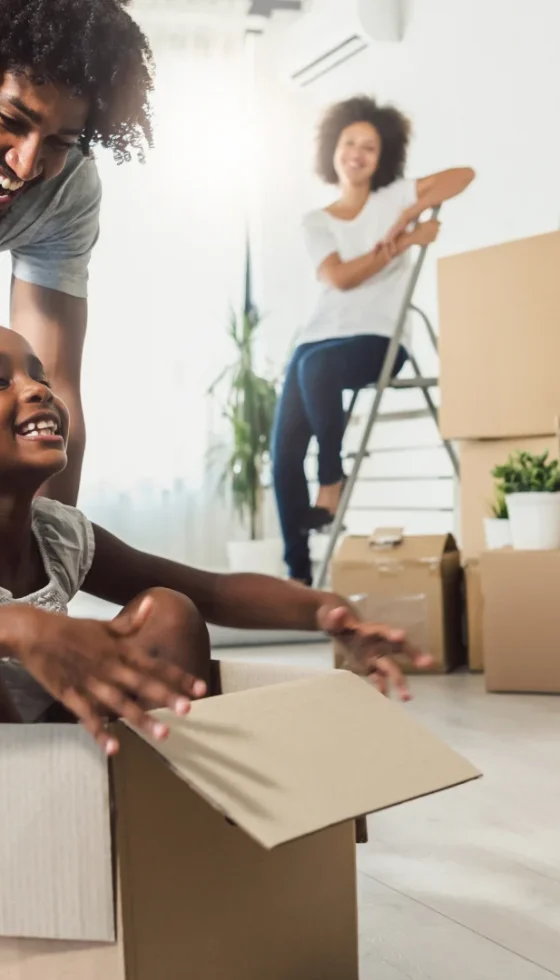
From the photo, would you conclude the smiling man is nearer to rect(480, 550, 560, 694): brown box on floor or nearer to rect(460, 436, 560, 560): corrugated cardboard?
rect(480, 550, 560, 694): brown box on floor

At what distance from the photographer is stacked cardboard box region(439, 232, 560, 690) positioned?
241cm

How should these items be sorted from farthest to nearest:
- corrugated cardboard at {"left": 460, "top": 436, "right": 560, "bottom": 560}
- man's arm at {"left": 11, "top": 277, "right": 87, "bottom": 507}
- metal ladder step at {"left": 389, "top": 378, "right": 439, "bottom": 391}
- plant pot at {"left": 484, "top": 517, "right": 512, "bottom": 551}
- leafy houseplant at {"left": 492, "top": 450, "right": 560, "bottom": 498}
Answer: metal ladder step at {"left": 389, "top": 378, "right": 439, "bottom": 391}, corrugated cardboard at {"left": 460, "top": 436, "right": 560, "bottom": 560}, plant pot at {"left": 484, "top": 517, "right": 512, "bottom": 551}, leafy houseplant at {"left": 492, "top": 450, "right": 560, "bottom": 498}, man's arm at {"left": 11, "top": 277, "right": 87, "bottom": 507}

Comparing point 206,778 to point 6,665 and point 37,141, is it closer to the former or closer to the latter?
point 6,665

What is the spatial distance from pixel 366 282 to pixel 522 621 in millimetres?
1215

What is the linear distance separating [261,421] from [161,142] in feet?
2.72

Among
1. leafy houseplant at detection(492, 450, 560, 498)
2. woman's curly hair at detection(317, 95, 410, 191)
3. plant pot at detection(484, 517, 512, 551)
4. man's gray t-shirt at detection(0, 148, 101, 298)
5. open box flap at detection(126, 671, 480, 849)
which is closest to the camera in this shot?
open box flap at detection(126, 671, 480, 849)

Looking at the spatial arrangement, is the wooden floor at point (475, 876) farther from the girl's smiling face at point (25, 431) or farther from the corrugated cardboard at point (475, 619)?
the corrugated cardboard at point (475, 619)

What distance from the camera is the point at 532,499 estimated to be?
2199 millimetres

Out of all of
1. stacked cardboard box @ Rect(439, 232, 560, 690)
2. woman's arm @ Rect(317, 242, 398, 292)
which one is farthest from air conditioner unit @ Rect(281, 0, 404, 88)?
stacked cardboard box @ Rect(439, 232, 560, 690)

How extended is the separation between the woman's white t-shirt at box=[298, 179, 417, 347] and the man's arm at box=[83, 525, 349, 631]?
211 cm

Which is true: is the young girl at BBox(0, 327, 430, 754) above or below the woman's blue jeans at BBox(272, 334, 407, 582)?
below

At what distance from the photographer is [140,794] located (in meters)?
0.55

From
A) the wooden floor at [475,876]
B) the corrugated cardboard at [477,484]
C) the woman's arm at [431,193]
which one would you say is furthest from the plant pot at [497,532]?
the woman's arm at [431,193]

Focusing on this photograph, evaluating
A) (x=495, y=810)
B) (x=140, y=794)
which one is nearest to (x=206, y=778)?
(x=140, y=794)
